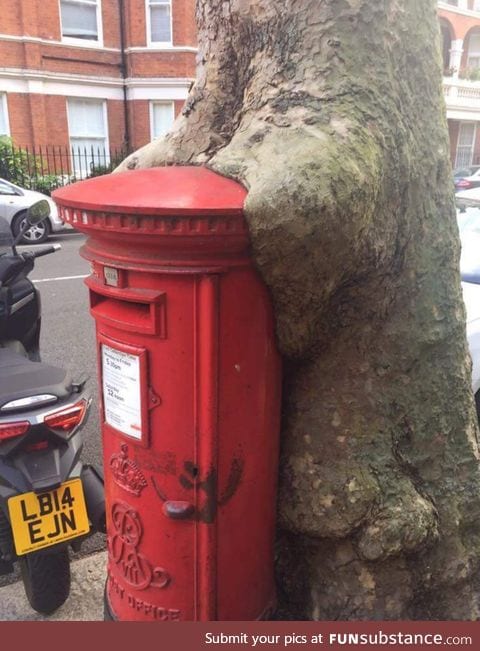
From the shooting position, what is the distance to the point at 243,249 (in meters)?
1.63

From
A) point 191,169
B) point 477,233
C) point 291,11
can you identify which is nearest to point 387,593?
point 191,169

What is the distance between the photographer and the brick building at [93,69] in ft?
58.8

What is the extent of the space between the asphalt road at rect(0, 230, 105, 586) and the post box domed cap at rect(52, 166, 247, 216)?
2.09 meters

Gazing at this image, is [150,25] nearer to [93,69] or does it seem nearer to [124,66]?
[124,66]

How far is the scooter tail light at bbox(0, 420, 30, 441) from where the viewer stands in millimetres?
2316

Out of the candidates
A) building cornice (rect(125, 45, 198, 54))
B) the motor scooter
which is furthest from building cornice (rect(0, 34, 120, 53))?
the motor scooter

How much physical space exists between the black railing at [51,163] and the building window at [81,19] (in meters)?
3.36

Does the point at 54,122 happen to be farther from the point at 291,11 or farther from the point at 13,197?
the point at 291,11

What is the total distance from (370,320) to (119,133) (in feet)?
65.4

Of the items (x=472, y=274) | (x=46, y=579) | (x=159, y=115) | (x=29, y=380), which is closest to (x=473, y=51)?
(x=159, y=115)

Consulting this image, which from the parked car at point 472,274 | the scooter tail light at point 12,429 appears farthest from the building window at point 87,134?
the scooter tail light at point 12,429

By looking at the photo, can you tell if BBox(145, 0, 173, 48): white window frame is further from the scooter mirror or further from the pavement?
the pavement

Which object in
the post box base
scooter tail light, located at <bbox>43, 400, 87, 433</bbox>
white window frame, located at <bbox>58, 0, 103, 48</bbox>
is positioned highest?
white window frame, located at <bbox>58, 0, 103, 48</bbox>

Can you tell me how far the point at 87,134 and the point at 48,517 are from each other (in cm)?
1911
